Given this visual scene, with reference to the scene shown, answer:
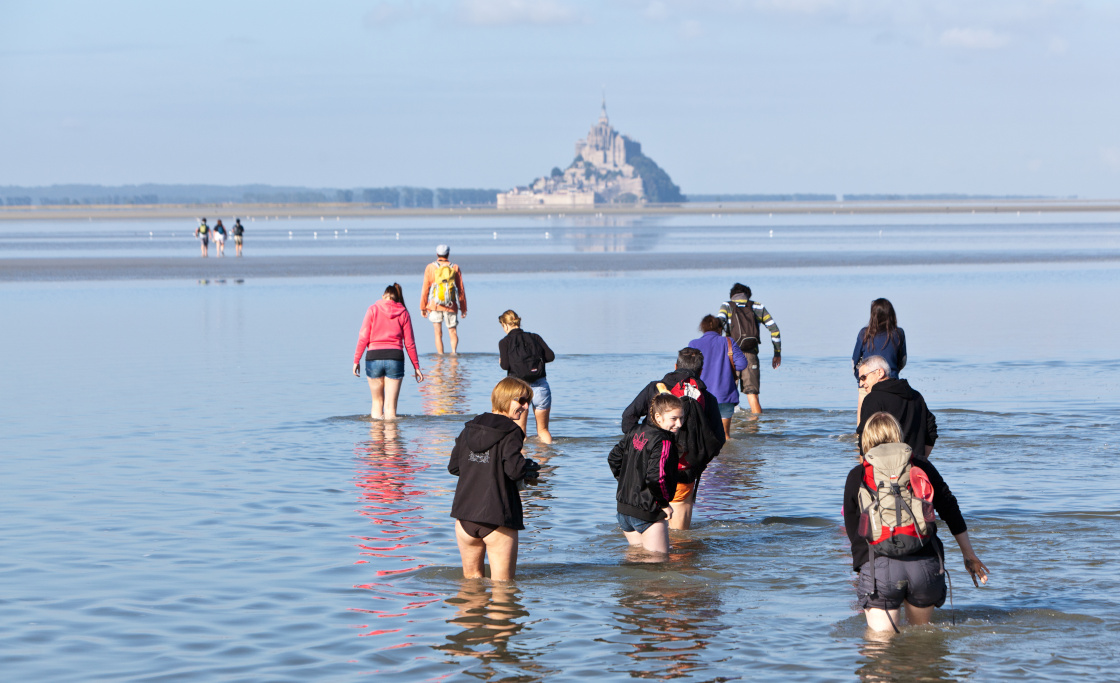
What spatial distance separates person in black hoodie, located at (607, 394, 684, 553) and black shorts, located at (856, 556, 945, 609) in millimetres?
2011

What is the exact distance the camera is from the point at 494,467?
794cm

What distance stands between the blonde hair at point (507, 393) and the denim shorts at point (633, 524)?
1.29 meters

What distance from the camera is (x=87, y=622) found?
7.79 metres

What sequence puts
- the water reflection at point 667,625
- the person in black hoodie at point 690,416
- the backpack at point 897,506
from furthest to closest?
1. the person in black hoodie at point 690,416
2. the water reflection at point 667,625
3. the backpack at point 897,506

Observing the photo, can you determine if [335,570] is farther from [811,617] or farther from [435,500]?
[811,617]

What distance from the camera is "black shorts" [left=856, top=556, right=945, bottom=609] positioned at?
6609mm

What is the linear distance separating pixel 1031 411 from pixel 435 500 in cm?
856

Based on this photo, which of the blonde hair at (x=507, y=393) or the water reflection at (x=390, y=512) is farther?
the water reflection at (x=390, y=512)

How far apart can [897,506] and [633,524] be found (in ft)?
8.48

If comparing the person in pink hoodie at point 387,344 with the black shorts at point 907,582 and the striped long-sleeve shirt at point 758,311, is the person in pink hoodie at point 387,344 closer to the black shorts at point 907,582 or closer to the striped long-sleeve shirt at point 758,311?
the striped long-sleeve shirt at point 758,311


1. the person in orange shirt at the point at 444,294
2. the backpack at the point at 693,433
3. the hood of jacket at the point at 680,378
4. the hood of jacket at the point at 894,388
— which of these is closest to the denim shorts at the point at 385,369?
the hood of jacket at the point at 680,378

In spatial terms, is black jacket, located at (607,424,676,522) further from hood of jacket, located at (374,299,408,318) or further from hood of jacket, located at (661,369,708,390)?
hood of jacket, located at (374,299,408,318)

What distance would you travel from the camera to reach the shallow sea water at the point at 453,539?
23.9ft

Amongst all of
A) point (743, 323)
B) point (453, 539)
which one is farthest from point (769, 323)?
point (453, 539)
